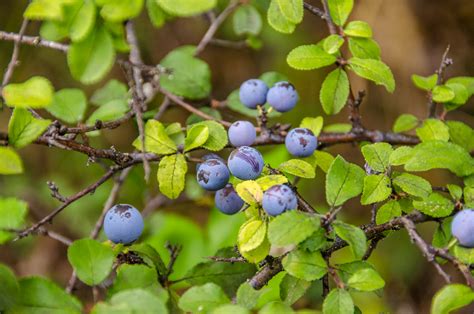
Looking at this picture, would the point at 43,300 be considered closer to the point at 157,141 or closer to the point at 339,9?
the point at 157,141

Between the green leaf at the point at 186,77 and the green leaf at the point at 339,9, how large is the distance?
1.30 feet

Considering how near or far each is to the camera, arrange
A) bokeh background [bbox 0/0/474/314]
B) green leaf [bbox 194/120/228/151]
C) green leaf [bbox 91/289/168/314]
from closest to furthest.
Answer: green leaf [bbox 91/289/168/314] → green leaf [bbox 194/120/228/151] → bokeh background [bbox 0/0/474/314]

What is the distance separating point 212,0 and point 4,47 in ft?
6.37

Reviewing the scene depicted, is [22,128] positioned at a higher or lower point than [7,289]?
higher

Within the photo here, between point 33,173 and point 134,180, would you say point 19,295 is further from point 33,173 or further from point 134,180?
point 33,173

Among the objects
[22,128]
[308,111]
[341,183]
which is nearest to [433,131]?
[341,183]

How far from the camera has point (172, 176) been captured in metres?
1.13

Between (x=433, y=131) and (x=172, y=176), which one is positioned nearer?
(x=172, y=176)

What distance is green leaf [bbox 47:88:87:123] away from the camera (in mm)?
1429

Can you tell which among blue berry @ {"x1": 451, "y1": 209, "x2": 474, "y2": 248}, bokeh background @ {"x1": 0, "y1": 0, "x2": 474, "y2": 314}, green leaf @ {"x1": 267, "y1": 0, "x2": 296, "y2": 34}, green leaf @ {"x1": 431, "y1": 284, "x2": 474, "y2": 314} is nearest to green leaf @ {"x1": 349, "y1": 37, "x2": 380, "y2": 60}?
green leaf @ {"x1": 267, "y1": 0, "x2": 296, "y2": 34}

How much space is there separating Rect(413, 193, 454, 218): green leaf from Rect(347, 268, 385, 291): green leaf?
162mm

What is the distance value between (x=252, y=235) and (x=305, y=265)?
10cm

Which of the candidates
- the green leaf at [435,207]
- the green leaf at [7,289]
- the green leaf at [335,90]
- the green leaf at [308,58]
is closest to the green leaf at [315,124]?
the green leaf at [335,90]

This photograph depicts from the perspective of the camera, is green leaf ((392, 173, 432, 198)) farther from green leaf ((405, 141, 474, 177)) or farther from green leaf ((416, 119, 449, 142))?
green leaf ((416, 119, 449, 142))
